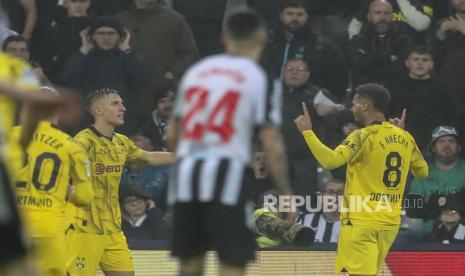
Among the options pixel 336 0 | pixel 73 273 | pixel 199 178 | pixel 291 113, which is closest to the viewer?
pixel 199 178

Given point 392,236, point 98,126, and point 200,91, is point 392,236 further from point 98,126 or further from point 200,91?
point 200,91

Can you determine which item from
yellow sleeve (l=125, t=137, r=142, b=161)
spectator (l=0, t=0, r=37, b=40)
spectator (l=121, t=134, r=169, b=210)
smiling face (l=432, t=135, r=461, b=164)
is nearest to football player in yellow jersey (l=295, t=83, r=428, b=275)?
yellow sleeve (l=125, t=137, r=142, b=161)

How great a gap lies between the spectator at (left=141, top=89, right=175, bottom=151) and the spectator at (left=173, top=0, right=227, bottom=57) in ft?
3.76

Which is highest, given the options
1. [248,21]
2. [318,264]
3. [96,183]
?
[248,21]

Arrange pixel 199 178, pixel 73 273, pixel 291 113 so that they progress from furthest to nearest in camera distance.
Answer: pixel 291 113, pixel 73 273, pixel 199 178

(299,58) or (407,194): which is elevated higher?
(299,58)

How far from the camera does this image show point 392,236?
13.0m

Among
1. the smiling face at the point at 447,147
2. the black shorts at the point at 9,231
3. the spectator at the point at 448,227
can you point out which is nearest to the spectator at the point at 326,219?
the spectator at the point at 448,227

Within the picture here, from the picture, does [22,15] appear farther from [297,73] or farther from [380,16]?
[380,16]

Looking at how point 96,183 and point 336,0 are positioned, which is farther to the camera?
point 336,0

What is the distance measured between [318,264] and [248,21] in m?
6.70

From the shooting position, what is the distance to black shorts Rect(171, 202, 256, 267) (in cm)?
826

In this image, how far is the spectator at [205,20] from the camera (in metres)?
17.0

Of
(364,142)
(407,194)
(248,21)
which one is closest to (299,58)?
(407,194)
